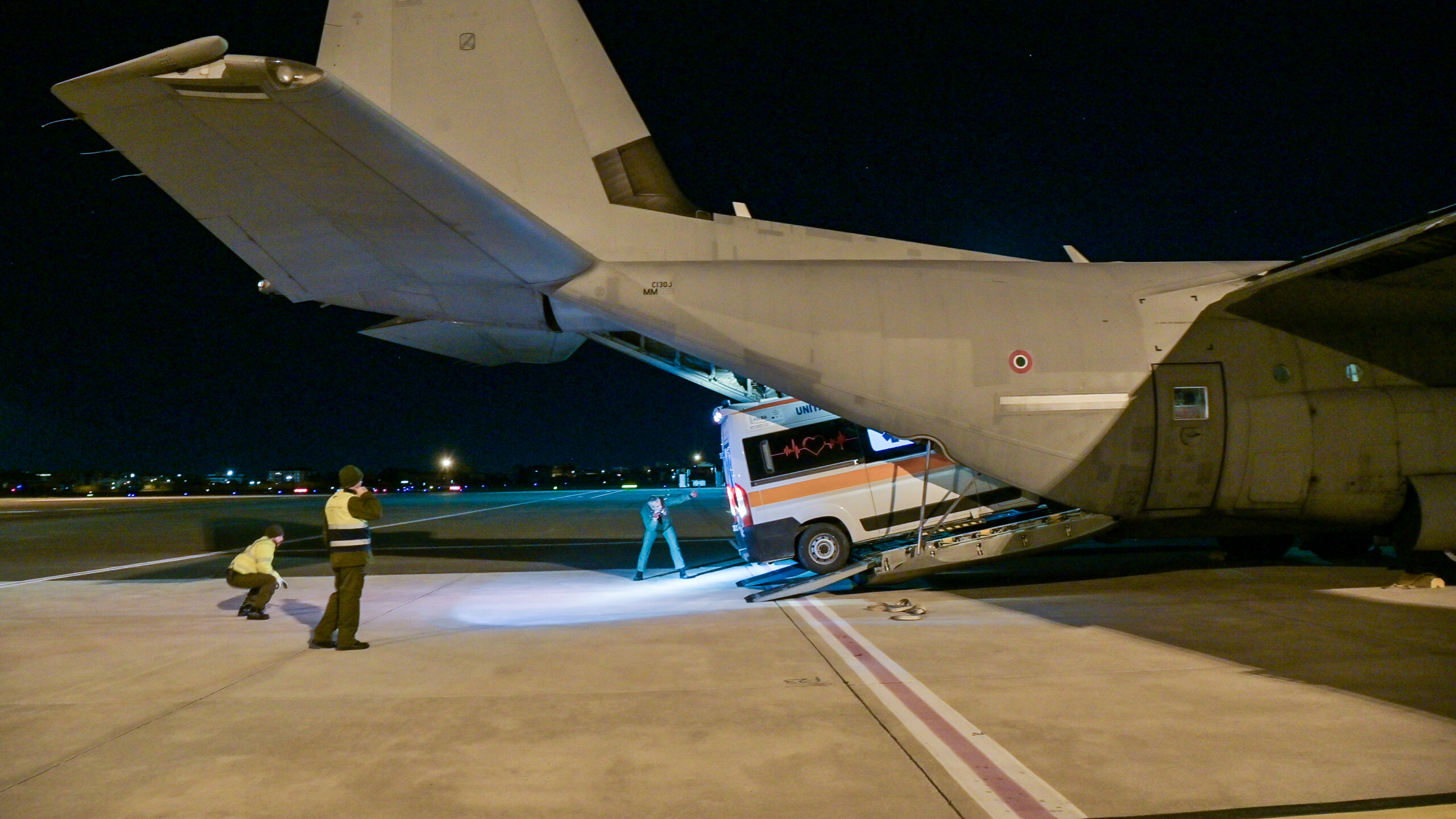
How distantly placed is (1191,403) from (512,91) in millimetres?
8944

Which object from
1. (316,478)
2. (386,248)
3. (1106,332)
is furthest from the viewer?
(316,478)

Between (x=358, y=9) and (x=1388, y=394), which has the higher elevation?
(x=358, y=9)

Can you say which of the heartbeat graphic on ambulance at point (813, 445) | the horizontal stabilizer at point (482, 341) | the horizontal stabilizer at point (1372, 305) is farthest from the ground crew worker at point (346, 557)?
the horizontal stabilizer at point (1372, 305)

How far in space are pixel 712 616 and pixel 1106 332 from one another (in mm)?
→ 5904

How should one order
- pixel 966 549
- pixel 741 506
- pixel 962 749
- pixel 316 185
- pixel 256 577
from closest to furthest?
pixel 962 749 → pixel 316 185 → pixel 256 577 → pixel 966 549 → pixel 741 506

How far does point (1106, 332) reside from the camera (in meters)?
10.6

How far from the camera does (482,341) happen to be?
1259 centimetres

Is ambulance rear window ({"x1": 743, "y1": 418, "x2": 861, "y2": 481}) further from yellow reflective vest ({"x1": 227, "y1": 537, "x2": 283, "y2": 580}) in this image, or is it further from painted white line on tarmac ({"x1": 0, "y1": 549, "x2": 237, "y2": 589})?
painted white line on tarmac ({"x1": 0, "y1": 549, "x2": 237, "y2": 589})

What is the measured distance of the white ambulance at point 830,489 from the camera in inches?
483

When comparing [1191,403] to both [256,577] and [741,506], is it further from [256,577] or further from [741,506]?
[256,577]

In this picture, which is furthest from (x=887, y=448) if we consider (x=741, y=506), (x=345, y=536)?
(x=345, y=536)

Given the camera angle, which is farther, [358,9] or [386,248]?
[358,9]

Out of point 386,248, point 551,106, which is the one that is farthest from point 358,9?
point 386,248

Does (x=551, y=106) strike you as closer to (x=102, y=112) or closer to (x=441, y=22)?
(x=441, y=22)
